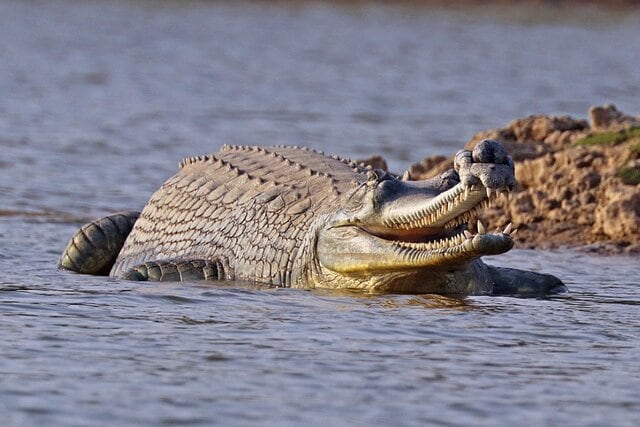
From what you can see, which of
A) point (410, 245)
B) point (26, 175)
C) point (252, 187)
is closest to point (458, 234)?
point (410, 245)

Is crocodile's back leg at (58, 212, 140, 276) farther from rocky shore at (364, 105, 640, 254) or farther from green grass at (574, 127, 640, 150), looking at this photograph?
green grass at (574, 127, 640, 150)

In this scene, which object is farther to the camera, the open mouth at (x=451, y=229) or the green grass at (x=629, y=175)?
the green grass at (x=629, y=175)

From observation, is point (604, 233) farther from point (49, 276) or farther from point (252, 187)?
point (49, 276)

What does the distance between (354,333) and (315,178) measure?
2187mm

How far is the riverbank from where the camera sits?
35.1 feet

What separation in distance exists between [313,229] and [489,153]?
1.62m

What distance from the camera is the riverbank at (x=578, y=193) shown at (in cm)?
1070

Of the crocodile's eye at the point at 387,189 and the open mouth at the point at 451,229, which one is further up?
the crocodile's eye at the point at 387,189

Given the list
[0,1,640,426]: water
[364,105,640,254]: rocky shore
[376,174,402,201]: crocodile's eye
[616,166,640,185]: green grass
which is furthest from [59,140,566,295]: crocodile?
[616,166,640,185]: green grass

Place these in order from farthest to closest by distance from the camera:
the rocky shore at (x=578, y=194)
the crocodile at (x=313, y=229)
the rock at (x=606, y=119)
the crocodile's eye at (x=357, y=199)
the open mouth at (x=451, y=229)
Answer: the rock at (x=606, y=119) → the rocky shore at (x=578, y=194) → the crocodile's eye at (x=357, y=199) → the crocodile at (x=313, y=229) → the open mouth at (x=451, y=229)

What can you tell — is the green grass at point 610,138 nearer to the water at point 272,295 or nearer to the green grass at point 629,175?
the green grass at point 629,175

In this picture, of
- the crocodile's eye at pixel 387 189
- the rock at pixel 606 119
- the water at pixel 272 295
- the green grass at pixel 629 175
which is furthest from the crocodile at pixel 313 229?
the rock at pixel 606 119

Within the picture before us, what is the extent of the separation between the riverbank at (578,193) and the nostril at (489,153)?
3364 mm

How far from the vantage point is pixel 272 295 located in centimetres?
826
